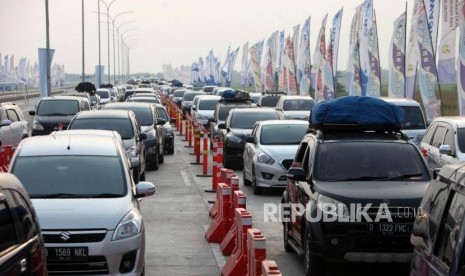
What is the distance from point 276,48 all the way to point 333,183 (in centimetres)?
4801

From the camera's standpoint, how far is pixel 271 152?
20.3 m

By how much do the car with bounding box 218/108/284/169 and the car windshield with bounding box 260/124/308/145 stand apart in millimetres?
3979

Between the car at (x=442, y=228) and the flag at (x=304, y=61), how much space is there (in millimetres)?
42239

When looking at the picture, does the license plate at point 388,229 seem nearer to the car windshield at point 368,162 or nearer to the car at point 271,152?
the car windshield at point 368,162

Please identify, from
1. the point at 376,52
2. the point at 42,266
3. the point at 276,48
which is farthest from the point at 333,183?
the point at 276,48

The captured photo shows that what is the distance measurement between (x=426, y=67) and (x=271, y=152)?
38.7 ft

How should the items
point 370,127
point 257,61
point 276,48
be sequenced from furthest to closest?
point 257,61
point 276,48
point 370,127

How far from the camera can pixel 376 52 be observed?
36.7m

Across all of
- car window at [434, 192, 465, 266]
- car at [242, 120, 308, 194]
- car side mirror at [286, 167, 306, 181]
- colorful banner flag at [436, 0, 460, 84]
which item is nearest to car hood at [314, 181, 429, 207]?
car side mirror at [286, 167, 306, 181]

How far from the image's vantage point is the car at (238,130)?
26.0 meters

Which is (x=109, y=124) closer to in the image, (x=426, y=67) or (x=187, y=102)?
(x=426, y=67)

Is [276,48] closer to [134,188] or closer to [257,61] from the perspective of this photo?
[257,61]

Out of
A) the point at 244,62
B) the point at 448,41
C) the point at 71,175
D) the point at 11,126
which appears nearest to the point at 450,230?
the point at 71,175

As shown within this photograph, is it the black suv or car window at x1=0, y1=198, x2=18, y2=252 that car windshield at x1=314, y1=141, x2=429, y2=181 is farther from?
car window at x1=0, y1=198, x2=18, y2=252
